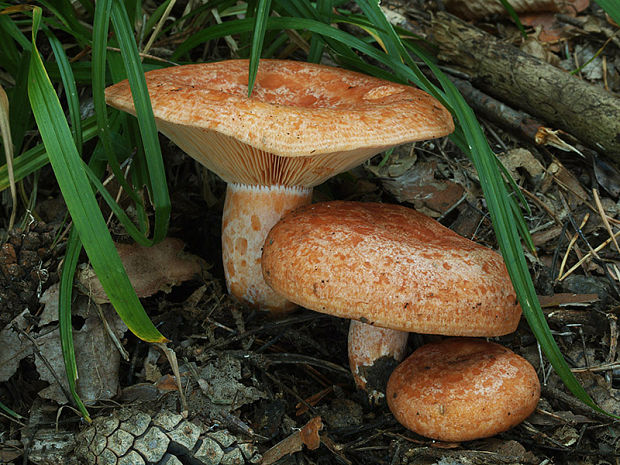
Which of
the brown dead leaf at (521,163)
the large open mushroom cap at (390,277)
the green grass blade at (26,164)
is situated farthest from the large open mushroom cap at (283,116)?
the brown dead leaf at (521,163)

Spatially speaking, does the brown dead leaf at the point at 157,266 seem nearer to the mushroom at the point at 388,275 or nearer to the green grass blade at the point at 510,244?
the mushroom at the point at 388,275

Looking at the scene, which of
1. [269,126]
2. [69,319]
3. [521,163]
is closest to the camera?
[269,126]

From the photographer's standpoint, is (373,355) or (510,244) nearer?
(510,244)

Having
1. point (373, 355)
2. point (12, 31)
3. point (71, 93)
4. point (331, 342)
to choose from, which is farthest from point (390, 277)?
point (12, 31)

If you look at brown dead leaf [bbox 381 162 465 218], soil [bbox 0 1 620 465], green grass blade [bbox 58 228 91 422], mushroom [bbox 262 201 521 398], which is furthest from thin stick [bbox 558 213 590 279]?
green grass blade [bbox 58 228 91 422]

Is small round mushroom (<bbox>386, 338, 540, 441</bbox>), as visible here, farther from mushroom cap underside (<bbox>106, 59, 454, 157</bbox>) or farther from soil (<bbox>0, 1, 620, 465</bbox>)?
mushroom cap underside (<bbox>106, 59, 454, 157</bbox>)

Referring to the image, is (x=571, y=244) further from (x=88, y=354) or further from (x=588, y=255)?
(x=88, y=354)

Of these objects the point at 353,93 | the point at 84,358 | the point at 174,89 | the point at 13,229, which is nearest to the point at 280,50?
the point at 353,93

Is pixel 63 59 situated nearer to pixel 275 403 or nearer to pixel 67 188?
pixel 67 188
